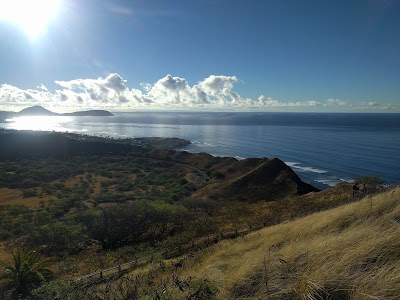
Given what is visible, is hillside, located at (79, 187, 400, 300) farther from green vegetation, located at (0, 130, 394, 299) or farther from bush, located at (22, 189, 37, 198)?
bush, located at (22, 189, 37, 198)

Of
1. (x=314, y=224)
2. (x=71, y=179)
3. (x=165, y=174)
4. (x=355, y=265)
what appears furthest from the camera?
(x=165, y=174)

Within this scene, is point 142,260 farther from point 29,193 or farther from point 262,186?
point 29,193

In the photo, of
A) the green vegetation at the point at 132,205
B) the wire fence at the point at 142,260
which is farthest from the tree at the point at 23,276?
the wire fence at the point at 142,260

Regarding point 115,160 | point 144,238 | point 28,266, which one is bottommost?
point 115,160

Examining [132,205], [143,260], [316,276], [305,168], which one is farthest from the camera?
[305,168]

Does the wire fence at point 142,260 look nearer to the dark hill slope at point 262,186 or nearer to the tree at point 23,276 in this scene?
the tree at point 23,276

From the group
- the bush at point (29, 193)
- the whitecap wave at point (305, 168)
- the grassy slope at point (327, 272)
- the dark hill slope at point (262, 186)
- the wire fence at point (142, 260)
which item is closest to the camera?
the grassy slope at point (327, 272)

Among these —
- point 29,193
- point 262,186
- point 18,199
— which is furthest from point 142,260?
point 29,193

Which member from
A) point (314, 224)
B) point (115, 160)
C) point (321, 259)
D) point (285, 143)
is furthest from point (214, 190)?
point (285, 143)

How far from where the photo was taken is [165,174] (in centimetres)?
6681

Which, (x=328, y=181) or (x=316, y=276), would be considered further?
(x=328, y=181)

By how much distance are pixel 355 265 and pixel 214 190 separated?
137 ft

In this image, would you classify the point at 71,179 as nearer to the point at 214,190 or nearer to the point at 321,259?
the point at 214,190

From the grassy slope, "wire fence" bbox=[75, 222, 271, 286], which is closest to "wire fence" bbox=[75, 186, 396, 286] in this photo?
"wire fence" bbox=[75, 222, 271, 286]
